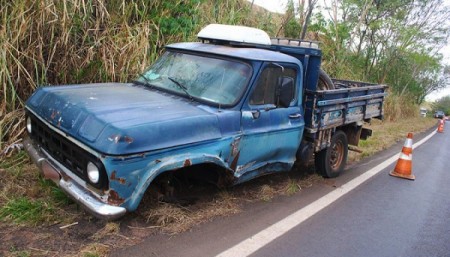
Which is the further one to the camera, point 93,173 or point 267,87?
point 267,87

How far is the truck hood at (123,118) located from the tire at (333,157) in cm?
278

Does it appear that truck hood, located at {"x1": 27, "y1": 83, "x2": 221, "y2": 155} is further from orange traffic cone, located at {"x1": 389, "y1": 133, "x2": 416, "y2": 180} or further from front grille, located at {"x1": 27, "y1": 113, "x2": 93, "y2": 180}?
orange traffic cone, located at {"x1": 389, "y1": 133, "x2": 416, "y2": 180}

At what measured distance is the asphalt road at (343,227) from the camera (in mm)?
3668

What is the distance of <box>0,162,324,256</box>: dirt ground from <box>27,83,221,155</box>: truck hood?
904 millimetres

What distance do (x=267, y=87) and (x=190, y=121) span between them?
1.29 metres

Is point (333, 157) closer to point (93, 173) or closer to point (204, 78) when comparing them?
point (204, 78)

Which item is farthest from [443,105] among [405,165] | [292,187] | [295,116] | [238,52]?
[238,52]

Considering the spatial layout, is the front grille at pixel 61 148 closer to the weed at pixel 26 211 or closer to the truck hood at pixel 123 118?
the truck hood at pixel 123 118

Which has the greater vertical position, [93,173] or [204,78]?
[204,78]

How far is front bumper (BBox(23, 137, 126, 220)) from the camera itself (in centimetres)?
320

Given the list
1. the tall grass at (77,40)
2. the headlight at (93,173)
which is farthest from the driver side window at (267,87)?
the tall grass at (77,40)

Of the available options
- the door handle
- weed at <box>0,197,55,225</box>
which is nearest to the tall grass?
weed at <box>0,197,55,225</box>

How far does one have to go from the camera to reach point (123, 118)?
342 centimetres

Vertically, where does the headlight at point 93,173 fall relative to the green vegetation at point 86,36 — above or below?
below
